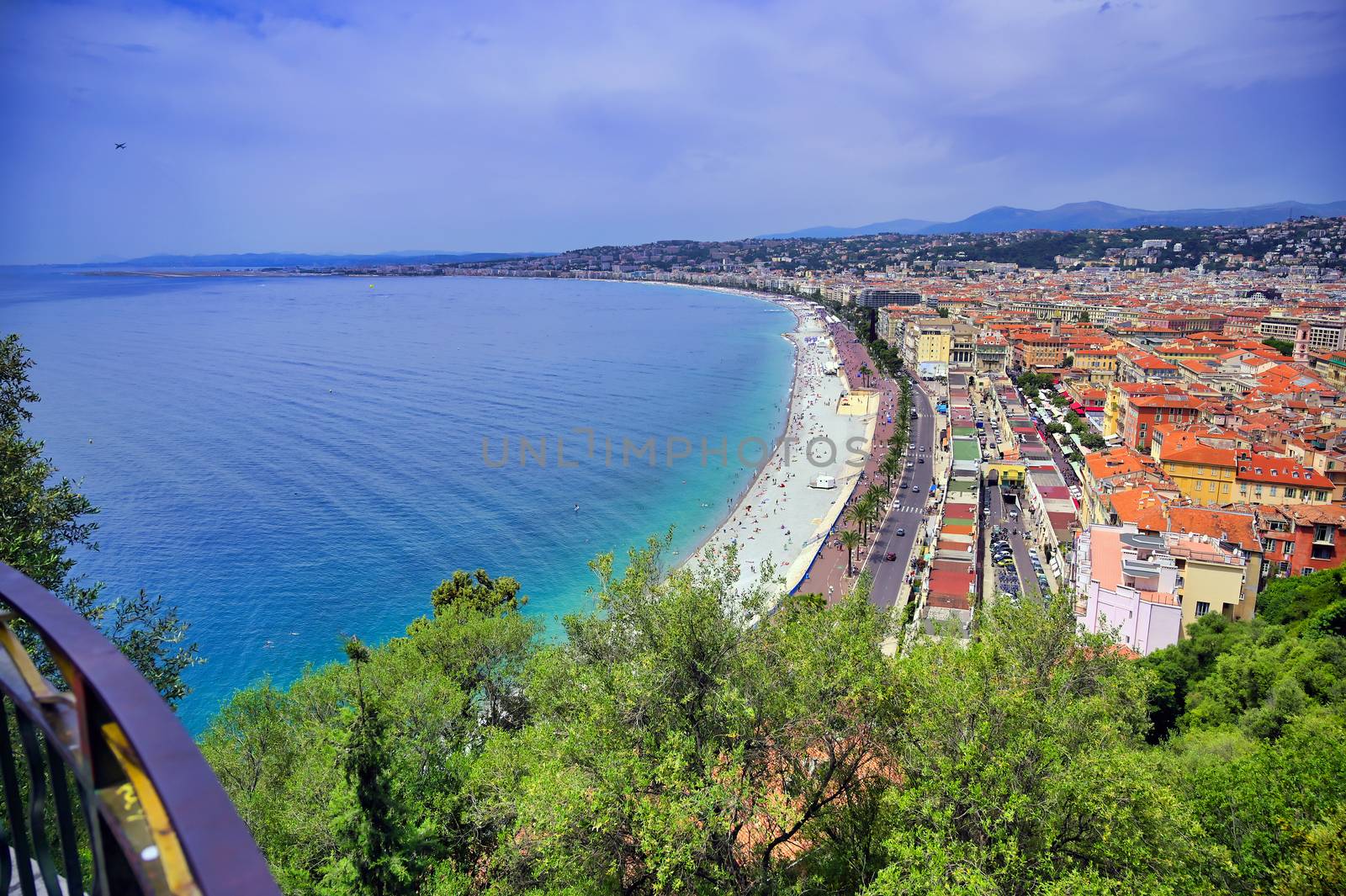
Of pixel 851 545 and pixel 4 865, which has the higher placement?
pixel 4 865

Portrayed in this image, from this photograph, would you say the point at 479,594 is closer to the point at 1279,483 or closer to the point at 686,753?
the point at 686,753

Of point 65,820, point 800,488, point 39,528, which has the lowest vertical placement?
point 800,488

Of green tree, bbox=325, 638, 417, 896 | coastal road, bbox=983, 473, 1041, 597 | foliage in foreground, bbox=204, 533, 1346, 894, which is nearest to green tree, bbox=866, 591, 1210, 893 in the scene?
foliage in foreground, bbox=204, 533, 1346, 894

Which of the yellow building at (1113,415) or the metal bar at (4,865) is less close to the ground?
the metal bar at (4,865)

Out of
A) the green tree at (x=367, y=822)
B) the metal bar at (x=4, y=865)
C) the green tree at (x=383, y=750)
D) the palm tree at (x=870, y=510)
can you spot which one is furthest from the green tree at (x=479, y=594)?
the metal bar at (x=4, y=865)

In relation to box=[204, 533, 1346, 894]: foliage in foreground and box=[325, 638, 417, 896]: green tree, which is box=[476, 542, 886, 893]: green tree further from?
box=[325, 638, 417, 896]: green tree

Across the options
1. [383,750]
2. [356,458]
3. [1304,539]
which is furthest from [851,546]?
[356,458]

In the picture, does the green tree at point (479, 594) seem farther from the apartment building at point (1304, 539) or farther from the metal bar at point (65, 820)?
the apartment building at point (1304, 539)
